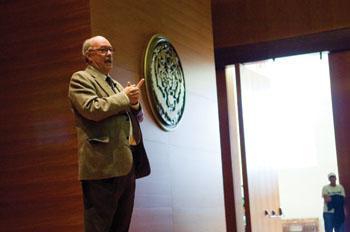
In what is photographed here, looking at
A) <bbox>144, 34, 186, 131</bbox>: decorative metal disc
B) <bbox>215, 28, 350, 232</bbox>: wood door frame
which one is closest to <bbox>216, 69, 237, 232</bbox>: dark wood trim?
<bbox>215, 28, 350, 232</bbox>: wood door frame

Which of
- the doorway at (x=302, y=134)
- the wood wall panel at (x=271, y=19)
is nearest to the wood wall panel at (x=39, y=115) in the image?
the wood wall panel at (x=271, y=19)

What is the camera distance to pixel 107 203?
8.14 feet

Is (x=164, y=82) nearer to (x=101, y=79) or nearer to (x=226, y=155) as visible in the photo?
(x=101, y=79)

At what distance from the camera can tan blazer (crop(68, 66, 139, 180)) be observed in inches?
97.5

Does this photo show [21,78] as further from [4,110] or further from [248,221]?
[248,221]

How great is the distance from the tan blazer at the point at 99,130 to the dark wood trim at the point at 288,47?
10.3 feet

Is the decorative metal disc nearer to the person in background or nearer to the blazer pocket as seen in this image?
the blazer pocket

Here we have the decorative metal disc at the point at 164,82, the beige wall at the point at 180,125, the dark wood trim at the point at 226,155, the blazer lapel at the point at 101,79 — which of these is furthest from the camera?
the dark wood trim at the point at 226,155

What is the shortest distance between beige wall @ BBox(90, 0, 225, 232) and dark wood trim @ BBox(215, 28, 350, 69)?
78cm

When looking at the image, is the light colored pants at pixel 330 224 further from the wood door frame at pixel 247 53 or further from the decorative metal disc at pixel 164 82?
the decorative metal disc at pixel 164 82

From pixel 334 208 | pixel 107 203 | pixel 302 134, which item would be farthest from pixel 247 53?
pixel 302 134

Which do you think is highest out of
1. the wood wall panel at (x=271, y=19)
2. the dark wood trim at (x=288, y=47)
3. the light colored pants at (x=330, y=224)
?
the wood wall panel at (x=271, y=19)

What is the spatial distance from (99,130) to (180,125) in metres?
1.62

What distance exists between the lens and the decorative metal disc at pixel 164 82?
376 cm
